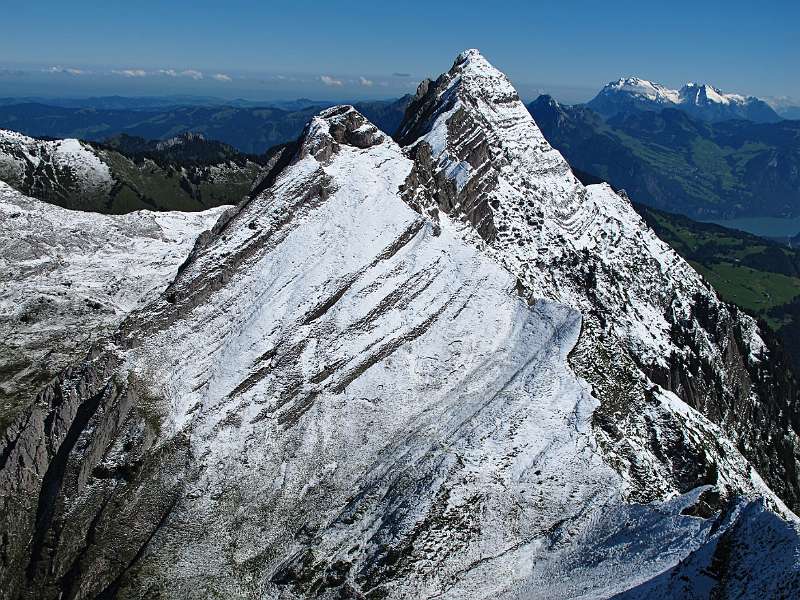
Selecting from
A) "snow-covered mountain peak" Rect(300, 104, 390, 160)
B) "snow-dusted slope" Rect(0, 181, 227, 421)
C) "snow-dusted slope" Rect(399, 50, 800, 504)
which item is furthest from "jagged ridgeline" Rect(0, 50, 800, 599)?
"snow-dusted slope" Rect(0, 181, 227, 421)

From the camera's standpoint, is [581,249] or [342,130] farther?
[581,249]

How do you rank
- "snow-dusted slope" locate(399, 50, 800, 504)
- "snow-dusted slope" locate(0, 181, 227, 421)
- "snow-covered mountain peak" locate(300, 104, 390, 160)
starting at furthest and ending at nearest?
1. "snow-dusted slope" locate(399, 50, 800, 504)
2. "snow-covered mountain peak" locate(300, 104, 390, 160)
3. "snow-dusted slope" locate(0, 181, 227, 421)

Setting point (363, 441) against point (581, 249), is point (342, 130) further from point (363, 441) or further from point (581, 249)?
point (363, 441)

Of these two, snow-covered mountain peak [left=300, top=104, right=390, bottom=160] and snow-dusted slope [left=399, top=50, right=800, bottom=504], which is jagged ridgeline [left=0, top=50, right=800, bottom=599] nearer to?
snow-covered mountain peak [left=300, top=104, right=390, bottom=160]

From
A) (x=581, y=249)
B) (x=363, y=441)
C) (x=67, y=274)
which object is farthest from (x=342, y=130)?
(x=363, y=441)

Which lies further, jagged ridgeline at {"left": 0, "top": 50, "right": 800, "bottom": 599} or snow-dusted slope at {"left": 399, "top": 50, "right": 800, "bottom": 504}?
snow-dusted slope at {"left": 399, "top": 50, "right": 800, "bottom": 504}

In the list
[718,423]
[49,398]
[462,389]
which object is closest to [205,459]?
[49,398]

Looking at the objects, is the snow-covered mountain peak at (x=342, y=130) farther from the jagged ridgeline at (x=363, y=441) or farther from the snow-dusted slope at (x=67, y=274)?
the snow-dusted slope at (x=67, y=274)

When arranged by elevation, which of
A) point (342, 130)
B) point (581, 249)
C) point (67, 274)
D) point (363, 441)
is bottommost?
point (363, 441)
